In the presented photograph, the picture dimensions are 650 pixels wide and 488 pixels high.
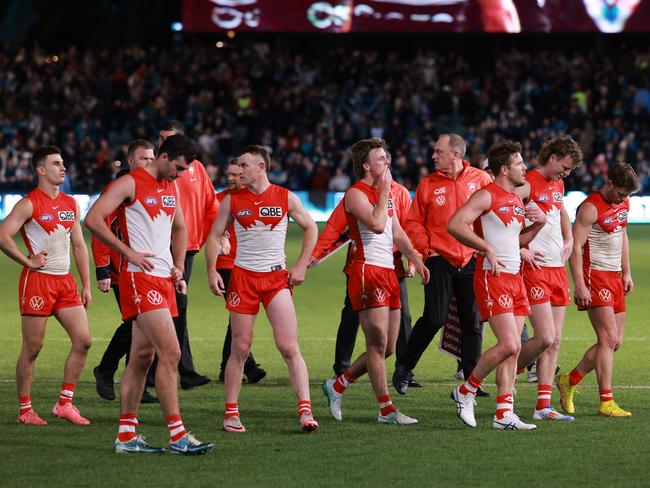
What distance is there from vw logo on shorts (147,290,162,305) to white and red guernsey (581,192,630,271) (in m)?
3.23

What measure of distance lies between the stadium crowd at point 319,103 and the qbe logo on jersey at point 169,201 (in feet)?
73.6

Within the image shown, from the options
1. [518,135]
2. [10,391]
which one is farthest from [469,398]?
→ [518,135]

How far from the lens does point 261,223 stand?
28.0ft

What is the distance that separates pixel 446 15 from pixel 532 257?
24.2m

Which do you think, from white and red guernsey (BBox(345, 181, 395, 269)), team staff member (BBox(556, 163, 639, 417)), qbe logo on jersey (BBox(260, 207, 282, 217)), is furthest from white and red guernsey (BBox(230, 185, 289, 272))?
team staff member (BBox(556, 163, 639, 417))

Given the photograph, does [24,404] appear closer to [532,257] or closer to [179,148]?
[179,148]

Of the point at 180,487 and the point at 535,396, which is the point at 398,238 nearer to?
the point at 535,396

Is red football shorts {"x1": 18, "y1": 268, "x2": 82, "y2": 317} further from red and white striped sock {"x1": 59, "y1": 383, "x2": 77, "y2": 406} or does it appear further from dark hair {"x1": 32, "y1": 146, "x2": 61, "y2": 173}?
dark hair {"x1": 32, "y1": 146, "x2": 61, "y2": 173}

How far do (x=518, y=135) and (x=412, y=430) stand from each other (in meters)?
24.7

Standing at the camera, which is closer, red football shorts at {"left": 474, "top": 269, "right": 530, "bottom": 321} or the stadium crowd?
red football shorts at {"left": 474, "top": 269, "right": 530, "bottom": 321}

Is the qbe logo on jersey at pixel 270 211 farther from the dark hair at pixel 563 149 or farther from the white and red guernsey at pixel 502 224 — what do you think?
the dark hair at pixel 563 149

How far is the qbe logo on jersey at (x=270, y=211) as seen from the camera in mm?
8516

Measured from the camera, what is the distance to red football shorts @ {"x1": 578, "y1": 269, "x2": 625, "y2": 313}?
30.0ft

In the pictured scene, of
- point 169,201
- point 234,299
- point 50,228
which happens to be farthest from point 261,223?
point 50,228
